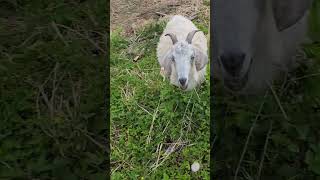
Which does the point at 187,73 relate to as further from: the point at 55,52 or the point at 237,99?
the point at 55,52

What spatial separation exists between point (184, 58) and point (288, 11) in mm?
390

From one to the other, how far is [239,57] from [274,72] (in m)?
0.14

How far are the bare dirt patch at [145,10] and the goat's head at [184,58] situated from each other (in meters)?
0.05

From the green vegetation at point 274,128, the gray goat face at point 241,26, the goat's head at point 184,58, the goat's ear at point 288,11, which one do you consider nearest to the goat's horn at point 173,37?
the goat's head at point 184,58

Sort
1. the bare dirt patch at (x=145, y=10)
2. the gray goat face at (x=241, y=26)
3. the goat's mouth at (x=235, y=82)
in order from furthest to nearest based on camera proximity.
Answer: the goat's mouth at (x=235, y=82) → the gray goat face at (x=241, y=26) → the bare dirt patch at (x=145, y=10)

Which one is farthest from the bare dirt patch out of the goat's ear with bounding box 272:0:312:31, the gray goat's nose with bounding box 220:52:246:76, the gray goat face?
the goat's ear with bounding box 272:0:312:31

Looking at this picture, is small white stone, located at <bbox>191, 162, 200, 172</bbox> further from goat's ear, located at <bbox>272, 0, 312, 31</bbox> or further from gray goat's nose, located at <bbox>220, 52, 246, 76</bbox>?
goat's ear, located at <bbox>272, 0, 312, 31</bbox>

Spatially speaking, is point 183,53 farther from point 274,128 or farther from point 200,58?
point 274,128

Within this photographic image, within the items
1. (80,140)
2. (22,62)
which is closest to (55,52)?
(22,62)

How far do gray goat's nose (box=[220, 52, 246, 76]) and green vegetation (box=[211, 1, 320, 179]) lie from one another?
0.05 m

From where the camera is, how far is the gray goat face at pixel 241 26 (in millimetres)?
1608

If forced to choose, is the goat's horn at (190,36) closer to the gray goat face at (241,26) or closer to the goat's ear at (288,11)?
the gray goat face at (241,26)

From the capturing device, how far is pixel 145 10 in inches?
58.1

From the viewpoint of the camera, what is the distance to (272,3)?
1737mm
